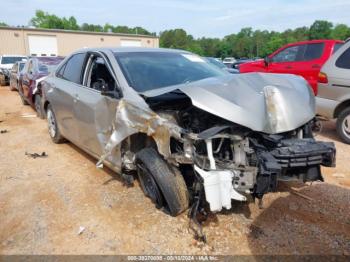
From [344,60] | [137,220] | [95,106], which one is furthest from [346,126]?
[95,106]

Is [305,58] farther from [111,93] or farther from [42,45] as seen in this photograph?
→ [42,45]

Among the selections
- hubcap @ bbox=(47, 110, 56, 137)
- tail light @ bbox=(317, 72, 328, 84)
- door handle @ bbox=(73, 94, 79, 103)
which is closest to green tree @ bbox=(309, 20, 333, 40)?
tail light @ bbox=(317, 72, 328, 84)

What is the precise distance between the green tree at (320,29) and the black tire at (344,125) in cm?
8483

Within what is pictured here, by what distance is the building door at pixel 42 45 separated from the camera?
32.7 metres

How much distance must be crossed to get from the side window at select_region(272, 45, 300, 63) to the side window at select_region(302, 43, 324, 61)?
27cm

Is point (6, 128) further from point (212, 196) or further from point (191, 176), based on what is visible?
point (212, 196)

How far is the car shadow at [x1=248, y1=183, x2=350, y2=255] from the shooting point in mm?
2715

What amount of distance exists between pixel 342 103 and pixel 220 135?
390 cm

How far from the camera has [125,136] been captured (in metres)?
3.27

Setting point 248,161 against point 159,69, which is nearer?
point 248,161

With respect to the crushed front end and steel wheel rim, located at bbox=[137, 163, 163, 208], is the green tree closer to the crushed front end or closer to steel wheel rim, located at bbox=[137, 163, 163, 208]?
the crushed front end

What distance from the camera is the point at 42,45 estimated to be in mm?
33500

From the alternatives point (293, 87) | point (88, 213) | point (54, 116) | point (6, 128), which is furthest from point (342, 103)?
point (6, 128)

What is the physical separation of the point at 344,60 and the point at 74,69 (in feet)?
15.1
